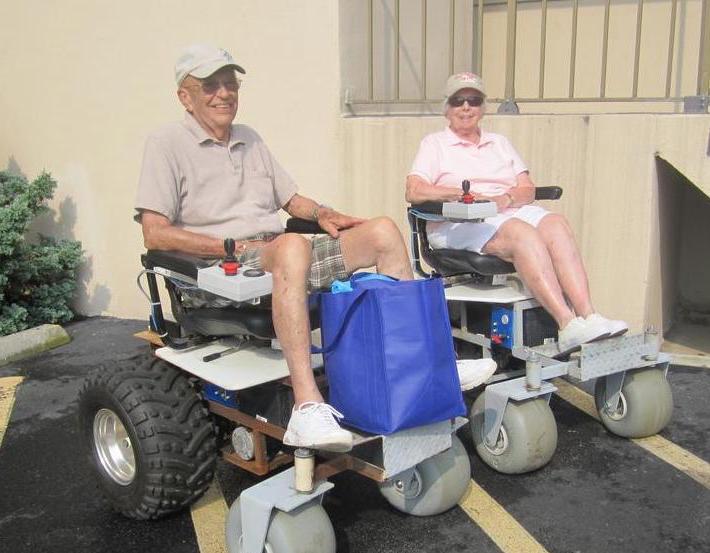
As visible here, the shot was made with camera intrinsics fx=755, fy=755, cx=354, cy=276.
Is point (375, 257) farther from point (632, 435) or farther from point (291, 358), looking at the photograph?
point (632, 435)

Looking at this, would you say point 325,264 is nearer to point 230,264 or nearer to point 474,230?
point 230,264

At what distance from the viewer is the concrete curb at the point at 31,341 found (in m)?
5.06

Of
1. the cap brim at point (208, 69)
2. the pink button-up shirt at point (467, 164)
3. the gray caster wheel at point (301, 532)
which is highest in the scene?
the cap brim at point (208, 69)

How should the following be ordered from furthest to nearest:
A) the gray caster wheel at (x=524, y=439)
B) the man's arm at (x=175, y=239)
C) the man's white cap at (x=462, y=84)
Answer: the man's white cap at (x=462, y=84) → the gray caster wheel at (x=524, y=439) → the man's arm at (x=175, y=239)

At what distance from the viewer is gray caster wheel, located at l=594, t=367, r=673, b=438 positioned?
138 inches

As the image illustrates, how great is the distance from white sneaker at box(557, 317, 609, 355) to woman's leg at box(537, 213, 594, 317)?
0.10 meters

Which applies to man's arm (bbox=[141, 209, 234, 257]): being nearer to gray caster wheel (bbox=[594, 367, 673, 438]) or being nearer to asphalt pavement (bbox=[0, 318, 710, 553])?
asphalt pavement (bbox=[0, 318, 710, 553])

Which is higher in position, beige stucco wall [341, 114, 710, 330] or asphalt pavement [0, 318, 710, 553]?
beige stucco wall [341, 114, 710, 330]

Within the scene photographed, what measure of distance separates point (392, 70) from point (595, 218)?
182 centimetres

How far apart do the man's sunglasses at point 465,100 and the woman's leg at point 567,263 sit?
809 mm

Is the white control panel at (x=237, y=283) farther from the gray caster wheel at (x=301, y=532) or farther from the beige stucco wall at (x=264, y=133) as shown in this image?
Answer: the beige stucco wall at (x=264, y=133)

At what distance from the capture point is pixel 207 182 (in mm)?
3230

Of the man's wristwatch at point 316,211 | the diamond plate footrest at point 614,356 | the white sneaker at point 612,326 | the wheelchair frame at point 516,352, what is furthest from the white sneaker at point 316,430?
the white sneaker at point 612,326

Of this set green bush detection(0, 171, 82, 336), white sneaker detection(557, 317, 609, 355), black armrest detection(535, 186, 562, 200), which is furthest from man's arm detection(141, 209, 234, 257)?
green bush detection(0, 171, 82, 336)
